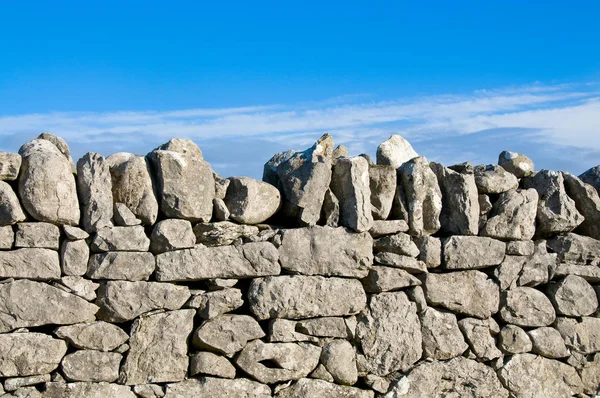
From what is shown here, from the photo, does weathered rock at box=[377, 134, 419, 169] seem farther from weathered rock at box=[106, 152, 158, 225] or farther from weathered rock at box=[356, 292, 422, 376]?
weathered rock at box=[106, 152, 158, 225]

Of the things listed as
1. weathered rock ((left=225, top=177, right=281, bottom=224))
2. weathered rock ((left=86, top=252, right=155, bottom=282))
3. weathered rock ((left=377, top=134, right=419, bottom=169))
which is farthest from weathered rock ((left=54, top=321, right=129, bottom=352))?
weathered rock ((left=377, top=134, right=419, bottom=169))

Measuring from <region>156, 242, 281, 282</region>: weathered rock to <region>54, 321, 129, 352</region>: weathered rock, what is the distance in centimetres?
66

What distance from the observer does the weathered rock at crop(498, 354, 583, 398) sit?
816 centimetres

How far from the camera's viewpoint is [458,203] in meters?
8.20

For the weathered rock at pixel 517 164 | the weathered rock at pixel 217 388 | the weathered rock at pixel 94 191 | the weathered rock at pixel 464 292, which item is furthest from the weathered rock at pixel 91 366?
the weathered rock at pixel 517 164

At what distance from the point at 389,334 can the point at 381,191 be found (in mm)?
1556

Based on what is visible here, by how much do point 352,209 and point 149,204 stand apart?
83.5 inches

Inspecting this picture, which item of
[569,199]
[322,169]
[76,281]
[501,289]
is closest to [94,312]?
[76,281]

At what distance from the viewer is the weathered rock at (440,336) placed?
7.83m

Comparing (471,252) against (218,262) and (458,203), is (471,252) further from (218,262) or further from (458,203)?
(218,262)

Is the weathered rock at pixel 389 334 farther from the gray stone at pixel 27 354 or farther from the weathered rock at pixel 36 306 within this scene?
the gray stone at pixel 27 354

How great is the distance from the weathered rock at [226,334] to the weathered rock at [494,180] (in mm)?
3252

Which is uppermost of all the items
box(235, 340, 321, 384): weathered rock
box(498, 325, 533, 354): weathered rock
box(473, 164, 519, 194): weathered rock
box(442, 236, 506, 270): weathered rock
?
box(473, 164, 519, 194): weathered rock

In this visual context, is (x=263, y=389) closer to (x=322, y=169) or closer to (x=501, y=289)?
(x=322, y=169)
